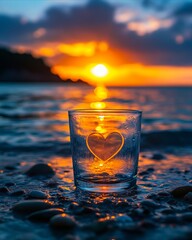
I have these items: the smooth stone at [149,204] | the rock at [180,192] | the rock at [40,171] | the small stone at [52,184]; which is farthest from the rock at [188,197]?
the rock at [40,171]

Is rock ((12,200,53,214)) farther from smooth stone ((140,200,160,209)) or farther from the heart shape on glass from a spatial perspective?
smooth stone ((140,200,160,209))

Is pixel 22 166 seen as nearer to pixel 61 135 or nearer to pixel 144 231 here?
pixel 144 231

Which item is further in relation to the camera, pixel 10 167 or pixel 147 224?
pixel 10 167

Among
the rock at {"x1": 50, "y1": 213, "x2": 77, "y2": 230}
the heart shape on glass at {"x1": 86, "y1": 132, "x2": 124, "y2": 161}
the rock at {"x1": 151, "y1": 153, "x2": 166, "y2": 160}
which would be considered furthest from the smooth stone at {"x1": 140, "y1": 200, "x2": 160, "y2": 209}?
the rock at {"x1": 151, "y1": 153, "x2": 166, "y2": 160}

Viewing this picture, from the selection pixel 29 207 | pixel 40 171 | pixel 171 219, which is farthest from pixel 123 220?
pixel 40 171

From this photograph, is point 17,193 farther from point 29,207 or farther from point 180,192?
point 180,192

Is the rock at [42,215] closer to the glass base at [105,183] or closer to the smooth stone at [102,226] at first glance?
the smooth stone at [102,226]

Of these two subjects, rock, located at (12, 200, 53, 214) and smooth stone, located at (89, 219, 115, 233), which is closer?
smooth stone, located at (89, 219, 115, 233)
